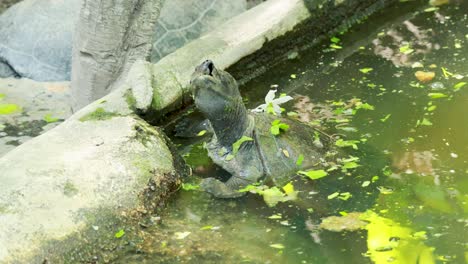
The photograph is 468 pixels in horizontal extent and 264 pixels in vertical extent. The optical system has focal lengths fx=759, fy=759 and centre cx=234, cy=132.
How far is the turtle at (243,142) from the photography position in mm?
4238

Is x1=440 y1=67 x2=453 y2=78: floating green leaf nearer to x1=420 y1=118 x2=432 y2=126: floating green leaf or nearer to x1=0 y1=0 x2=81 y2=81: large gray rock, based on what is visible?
x1=420 y1=118 x2=432 y2=126: floating green leaf

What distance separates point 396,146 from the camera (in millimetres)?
4539

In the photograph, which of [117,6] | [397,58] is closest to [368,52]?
→ [397,58]

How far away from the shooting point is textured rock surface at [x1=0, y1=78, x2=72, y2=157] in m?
5.20

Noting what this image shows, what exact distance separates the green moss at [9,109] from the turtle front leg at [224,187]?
196 centimetres

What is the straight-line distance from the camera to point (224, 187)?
4.22m

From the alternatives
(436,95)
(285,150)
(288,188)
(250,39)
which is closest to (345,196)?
(288,188)

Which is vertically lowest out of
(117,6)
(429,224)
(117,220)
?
(429,224)

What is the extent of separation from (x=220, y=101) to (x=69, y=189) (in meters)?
1.07

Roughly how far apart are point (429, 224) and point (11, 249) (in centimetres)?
199

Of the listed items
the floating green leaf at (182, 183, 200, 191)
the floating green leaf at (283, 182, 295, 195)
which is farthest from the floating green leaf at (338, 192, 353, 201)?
the floating green leaf at (182, 183, 200, 191)

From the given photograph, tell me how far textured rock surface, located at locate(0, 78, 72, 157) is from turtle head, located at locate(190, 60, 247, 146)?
1441 mm

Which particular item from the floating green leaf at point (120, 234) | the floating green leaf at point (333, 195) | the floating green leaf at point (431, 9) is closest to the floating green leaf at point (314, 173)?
the floating green leaf at point (333, 195)

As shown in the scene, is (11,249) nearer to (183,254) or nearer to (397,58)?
(183,254)
